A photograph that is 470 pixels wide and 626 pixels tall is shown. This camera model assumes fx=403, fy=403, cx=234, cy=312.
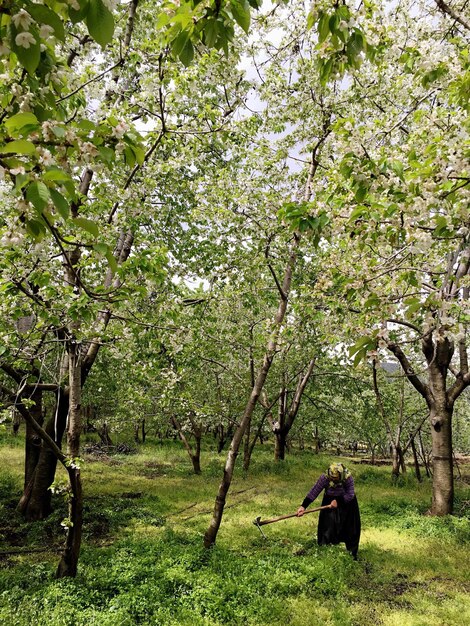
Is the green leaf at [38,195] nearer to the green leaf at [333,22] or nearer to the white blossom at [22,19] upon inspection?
the white blossom at [22,19]

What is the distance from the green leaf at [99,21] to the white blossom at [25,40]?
0.25m

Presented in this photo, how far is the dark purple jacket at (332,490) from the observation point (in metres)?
8.94

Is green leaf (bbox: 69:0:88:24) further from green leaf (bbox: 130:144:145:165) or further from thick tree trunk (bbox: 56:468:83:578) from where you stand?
thick tree trunk (bbox: 56:468:83:578)

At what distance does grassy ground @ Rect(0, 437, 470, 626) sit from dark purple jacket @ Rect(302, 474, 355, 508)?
1080mm

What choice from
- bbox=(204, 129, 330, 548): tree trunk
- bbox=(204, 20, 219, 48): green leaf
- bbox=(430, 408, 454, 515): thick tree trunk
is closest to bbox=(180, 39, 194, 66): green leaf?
bbox=(204, 20, 219, 48): green leaf

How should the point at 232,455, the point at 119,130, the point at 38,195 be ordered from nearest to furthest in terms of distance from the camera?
1. the point at 38,195
2. the point at 119,130
3. the point at 232,455

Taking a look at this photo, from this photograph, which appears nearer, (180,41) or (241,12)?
(241,12)

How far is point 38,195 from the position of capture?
173 cm

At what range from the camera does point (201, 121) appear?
7211 millimetres

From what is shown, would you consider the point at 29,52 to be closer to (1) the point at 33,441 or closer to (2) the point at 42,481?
(2) the point at 42,481

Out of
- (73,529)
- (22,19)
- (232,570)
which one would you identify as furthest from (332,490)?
(22,19)

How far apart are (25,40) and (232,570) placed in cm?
833

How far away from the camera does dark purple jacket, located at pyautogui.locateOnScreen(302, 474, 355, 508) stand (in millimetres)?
8938

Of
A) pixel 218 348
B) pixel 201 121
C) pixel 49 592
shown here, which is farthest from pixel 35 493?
pixel 201 121
